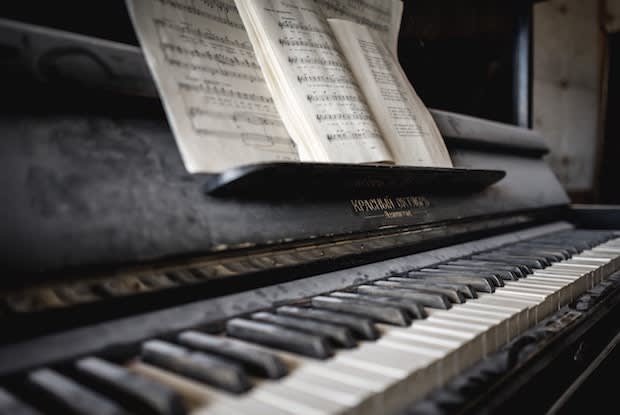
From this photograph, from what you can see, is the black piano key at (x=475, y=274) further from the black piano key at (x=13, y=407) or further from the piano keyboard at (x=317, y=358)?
the black piano key at (x=13, y=407)

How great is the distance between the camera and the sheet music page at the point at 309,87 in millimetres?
976

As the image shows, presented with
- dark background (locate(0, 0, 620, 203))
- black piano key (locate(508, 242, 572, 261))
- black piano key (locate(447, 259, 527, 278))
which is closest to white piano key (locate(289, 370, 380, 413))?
black piano key (locate(447, 259, 527, 278))

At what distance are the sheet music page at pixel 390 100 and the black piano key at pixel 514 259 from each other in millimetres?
255

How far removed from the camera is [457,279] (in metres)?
0.93

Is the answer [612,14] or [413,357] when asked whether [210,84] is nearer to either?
[413,357]

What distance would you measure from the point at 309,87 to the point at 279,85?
0.20 feet

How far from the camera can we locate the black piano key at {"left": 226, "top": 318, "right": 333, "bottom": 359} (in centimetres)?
56

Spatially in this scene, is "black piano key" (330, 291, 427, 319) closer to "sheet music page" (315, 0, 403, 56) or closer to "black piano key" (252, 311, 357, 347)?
"black piano key" (252, 311, 357, 347)

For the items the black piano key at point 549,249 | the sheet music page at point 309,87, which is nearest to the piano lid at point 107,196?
the sheet music page at point 309,87

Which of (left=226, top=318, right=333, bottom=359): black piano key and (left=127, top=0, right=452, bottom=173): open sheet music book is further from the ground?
(left=127, top=0, right=452, bottom=173): open sheet music book

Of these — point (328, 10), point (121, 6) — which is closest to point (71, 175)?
point (121, 6)

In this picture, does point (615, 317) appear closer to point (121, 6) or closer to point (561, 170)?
point (121, 6)

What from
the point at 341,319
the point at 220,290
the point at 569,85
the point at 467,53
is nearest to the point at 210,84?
the point at 220,290

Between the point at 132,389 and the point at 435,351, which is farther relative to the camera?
the point at 435,351
